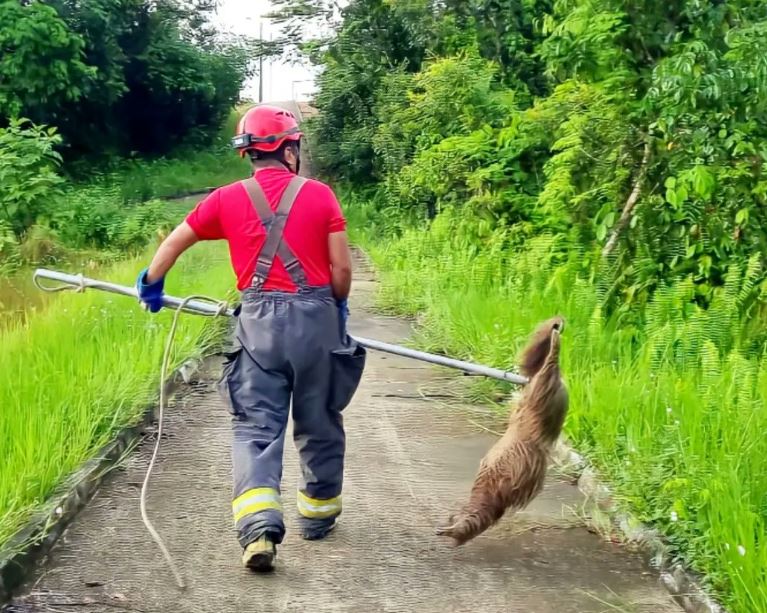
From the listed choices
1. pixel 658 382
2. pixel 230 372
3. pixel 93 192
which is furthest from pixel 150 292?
pixel 93 192

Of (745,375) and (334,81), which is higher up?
(334,81)

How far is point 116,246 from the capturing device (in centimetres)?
2088

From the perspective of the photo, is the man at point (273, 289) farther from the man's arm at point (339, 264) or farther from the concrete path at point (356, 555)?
the concrete path at point (356, 555)

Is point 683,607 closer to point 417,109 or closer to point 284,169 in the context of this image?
point 284,169

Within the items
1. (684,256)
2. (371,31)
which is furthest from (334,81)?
(684,256)

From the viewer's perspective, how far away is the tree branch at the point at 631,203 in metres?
8.57

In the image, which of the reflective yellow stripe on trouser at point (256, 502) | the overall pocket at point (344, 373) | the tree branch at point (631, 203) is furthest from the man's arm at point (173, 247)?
the tree branch at point (631, 203)

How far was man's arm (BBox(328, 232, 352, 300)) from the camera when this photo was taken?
4590 mm

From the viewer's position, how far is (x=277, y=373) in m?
4.62

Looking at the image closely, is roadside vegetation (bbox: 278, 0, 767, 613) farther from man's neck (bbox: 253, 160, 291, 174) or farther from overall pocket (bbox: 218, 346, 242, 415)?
man's neck (bbox: 253, 160, 291, 174)

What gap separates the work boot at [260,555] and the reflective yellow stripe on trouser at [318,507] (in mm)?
475

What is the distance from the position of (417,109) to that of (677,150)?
829 centimetres

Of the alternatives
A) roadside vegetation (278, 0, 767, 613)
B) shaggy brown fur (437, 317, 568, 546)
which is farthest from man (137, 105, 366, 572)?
roadside vegetation (278, 0, 767, 613)

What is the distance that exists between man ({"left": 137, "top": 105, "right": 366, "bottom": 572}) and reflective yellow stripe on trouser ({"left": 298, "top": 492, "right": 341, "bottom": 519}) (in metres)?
0.40
